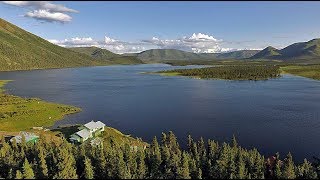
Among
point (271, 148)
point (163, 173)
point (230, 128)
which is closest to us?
point (163, 173)

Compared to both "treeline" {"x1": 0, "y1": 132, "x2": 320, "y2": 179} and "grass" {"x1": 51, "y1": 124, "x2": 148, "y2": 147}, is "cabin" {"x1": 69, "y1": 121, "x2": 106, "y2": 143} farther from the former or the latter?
"treeline" {"x1": 0, "y1": 132, "x2": 320, "y2": 179}

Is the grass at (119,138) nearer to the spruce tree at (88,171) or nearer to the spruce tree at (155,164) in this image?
the spruce tree at (155,164)

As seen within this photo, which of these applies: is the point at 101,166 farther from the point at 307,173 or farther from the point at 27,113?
the point at 27,113

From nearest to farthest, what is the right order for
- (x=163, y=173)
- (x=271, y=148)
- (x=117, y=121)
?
1. (x=163, y=173)
2. (x=271, y=148)
3. (x=117, y=121)

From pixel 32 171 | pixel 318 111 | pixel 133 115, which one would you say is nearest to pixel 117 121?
pixel 133 115

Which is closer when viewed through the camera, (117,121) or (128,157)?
(128,157)

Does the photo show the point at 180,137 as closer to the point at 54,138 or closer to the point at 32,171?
the point at 54,138
